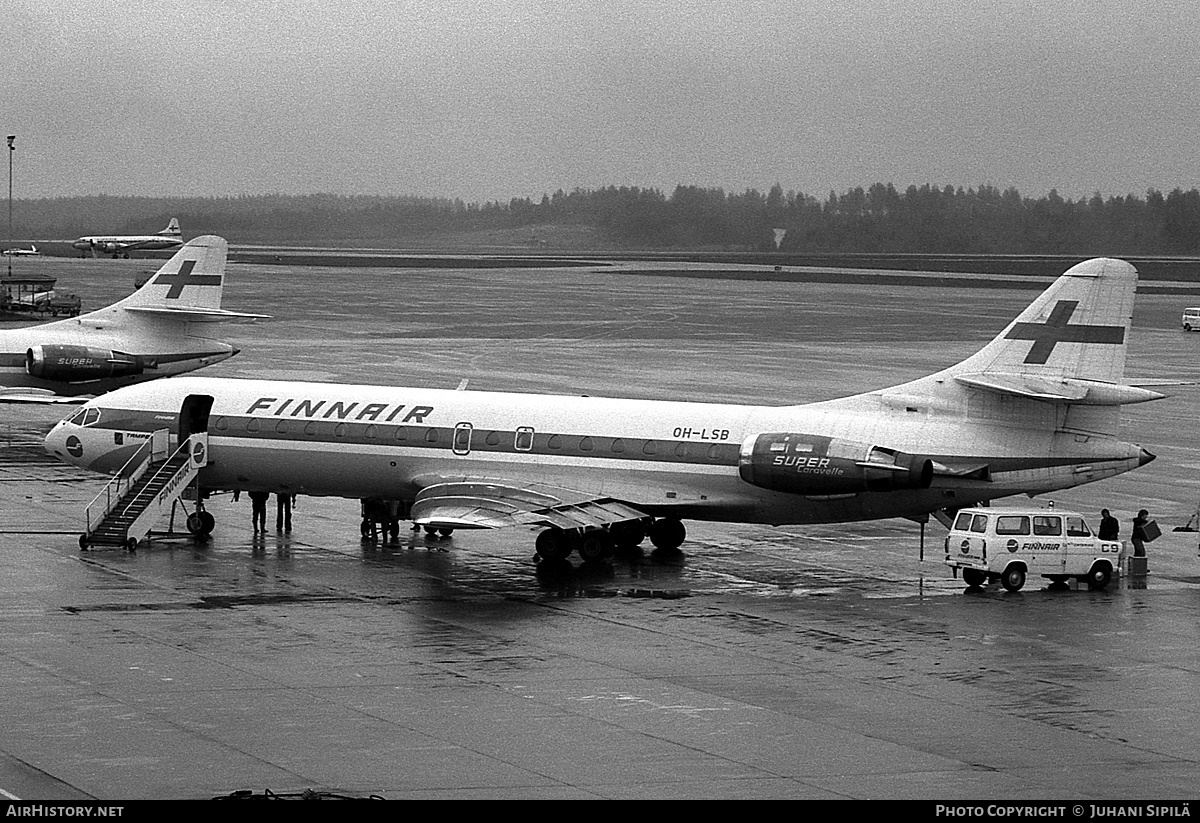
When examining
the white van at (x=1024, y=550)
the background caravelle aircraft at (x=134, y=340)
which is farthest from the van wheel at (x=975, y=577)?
the background caravelle aircraft at (x=134, y=340)

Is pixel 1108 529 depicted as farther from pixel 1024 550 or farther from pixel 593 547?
pixel 593 547

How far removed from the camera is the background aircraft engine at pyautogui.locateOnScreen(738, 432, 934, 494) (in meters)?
37.0

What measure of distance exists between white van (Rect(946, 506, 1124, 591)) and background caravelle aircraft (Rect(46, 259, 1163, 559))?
1.22 m

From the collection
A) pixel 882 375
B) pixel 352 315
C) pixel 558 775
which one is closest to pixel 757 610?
pixel 558 775

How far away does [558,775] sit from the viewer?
21500 millimetres

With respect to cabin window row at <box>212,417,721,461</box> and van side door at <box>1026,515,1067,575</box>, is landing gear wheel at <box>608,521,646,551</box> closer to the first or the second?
cabin window row at <box>212,417,721,461</box>

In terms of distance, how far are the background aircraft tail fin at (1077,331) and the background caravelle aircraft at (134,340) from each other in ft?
109

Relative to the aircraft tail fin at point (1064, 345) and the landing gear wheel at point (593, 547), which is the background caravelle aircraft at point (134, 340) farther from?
the aircraft tail fin at point (1064, 345)

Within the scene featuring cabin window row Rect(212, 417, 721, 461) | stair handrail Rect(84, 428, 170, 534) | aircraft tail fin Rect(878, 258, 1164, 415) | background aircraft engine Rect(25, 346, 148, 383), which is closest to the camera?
aircraft tail fin Rect(878, 258, 1164, 415)

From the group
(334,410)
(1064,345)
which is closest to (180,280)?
(334,410)

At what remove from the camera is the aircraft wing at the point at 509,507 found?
37406mm

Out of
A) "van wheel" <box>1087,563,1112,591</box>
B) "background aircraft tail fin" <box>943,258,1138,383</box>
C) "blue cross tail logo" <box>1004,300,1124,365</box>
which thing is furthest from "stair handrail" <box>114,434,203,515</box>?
"van wheel" <box>1087,563,1112,591</box>

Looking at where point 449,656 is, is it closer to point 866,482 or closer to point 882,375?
point 866,482

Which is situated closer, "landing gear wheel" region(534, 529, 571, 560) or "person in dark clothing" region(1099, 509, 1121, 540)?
"landing gear wheel" region(534, 529, 571, 560)
